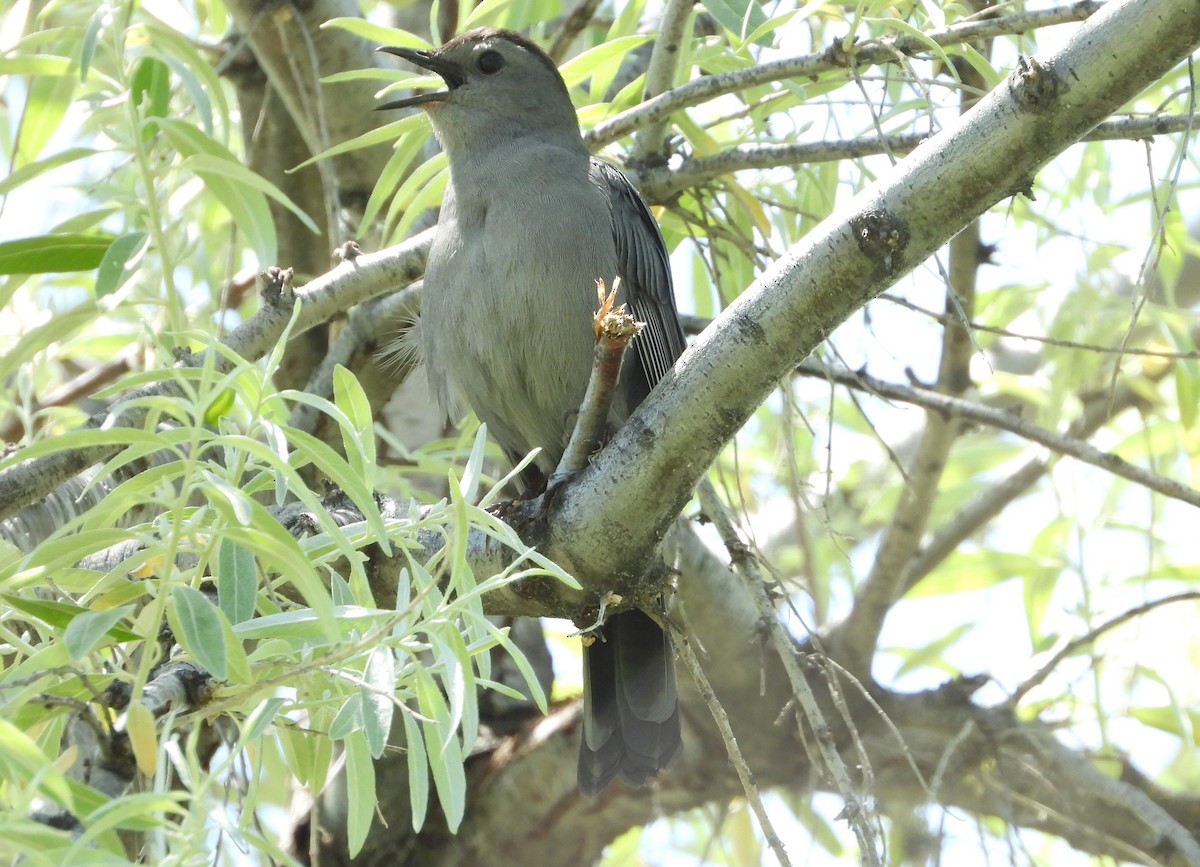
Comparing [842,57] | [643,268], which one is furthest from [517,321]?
[842,57]

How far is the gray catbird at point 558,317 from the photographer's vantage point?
10.8 ft

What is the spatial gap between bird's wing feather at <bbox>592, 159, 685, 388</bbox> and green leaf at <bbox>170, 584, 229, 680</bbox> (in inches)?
75.6

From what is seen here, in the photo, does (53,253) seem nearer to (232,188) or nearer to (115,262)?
(115,262)

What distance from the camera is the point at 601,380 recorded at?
2.37 metres

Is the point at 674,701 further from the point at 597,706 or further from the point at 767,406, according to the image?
the point at 767,406

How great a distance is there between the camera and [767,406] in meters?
5.52

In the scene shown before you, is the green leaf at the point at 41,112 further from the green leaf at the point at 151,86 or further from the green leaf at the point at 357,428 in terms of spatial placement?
the green leaf at the point at 357,428

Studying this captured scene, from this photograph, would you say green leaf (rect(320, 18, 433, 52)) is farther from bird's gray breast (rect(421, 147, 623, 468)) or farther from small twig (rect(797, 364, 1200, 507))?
small twig (rect(797, 364, 1200, 507))

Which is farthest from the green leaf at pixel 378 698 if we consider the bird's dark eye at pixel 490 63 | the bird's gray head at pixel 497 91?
the bird's dark eye at pixel 490 63

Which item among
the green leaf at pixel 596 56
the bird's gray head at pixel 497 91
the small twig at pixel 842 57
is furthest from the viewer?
the bird's gray head at pixel 497 91

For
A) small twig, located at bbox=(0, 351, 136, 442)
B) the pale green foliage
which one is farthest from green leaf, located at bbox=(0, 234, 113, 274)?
small twig, located at bbox=(0, 351, 136, 442)

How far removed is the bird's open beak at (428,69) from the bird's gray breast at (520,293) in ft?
0.97

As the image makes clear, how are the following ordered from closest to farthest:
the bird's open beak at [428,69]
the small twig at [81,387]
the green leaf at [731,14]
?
1. the green leaf at [731,14]
2. the bird's open beak at [428,69]
3. the small twig at [81,387]

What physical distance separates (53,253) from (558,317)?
1219 mm
